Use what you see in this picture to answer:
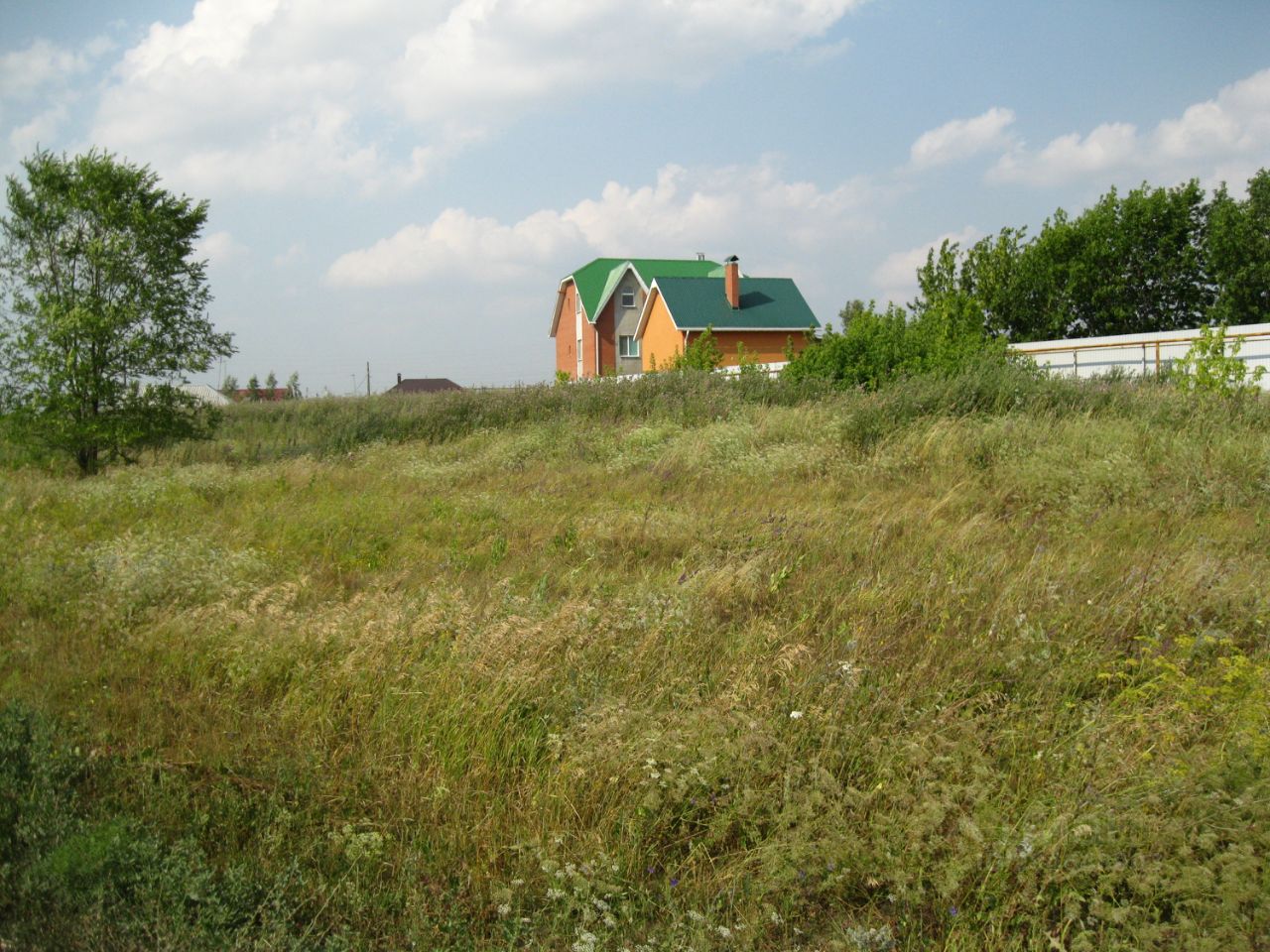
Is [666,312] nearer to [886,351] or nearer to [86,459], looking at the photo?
[886,351]

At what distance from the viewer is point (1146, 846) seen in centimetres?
290

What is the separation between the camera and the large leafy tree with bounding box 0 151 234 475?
14.0 meters

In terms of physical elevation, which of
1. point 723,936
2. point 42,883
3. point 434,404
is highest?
point 434,404

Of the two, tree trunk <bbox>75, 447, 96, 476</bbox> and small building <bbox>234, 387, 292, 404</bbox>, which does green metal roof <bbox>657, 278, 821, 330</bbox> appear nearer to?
small building <bbox>234, 387, 292, 404</bbox>

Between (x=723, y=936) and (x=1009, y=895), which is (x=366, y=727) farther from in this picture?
(x=1009, y=895)

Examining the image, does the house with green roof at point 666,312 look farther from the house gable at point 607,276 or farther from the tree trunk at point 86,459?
the tree trunk at point 86,459

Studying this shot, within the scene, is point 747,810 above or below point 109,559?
below

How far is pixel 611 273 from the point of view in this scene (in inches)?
1729

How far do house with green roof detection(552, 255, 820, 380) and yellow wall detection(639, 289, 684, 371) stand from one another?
0.04 metres

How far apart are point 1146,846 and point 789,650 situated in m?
1.69

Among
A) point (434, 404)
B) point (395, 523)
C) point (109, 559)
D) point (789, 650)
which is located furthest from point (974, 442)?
point (434, 404)

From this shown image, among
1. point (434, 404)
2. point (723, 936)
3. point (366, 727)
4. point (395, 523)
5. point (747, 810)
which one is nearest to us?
point (723, 936)

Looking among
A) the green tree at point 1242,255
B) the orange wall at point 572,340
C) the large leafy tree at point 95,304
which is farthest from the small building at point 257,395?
the green tree at point 1242,255

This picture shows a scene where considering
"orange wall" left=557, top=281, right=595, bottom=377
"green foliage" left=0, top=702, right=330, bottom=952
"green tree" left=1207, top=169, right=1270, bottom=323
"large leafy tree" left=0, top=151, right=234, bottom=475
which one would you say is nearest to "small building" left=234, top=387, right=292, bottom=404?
"large leafy tree" left=0, top=151, right=234, bottom=475
